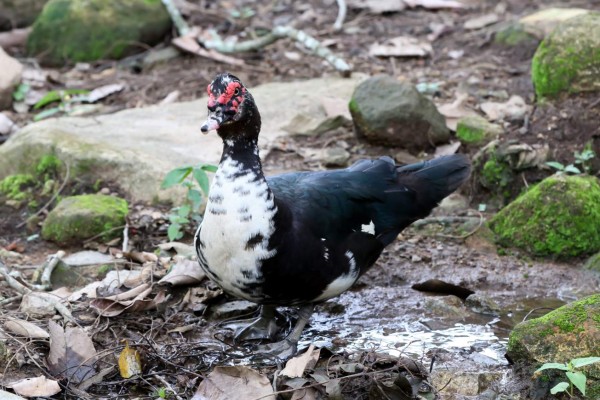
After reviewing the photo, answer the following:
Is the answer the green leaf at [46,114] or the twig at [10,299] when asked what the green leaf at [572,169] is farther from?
the green leaf at [46,114]

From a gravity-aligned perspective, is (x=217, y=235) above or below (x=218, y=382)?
above

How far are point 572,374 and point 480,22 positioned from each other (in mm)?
6444

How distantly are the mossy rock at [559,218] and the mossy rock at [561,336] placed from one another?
1.48 metres

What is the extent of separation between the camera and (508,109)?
712 centimetres

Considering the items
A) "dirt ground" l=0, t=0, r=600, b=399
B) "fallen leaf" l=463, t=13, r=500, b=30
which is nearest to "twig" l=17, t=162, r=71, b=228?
"dirt ground" l=0, t=0, r=600, b=399

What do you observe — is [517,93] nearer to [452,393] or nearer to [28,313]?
[452,393]

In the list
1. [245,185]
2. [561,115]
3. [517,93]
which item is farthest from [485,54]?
[245,185]

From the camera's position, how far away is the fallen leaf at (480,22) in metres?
9.42

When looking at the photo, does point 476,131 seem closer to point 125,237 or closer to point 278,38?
point 125,237

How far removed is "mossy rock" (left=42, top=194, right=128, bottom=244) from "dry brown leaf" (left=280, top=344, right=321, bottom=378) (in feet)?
6.65

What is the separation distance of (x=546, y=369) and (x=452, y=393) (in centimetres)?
44

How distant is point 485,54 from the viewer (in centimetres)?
867

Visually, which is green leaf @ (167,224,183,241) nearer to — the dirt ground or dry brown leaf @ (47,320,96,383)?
the dirt ground

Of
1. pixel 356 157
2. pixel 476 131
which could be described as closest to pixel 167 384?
pixel 356 157
